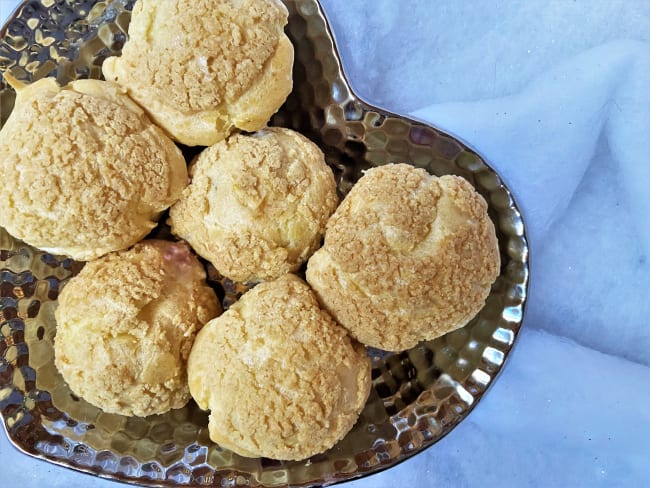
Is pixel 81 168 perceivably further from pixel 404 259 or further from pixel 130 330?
pixel 404 259

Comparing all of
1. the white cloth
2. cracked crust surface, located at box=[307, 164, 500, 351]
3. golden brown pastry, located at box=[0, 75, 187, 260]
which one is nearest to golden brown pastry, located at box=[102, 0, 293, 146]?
golden brown pastry, located at box=[0, 75, 187, 260]

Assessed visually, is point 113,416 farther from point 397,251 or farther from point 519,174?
point 519,174

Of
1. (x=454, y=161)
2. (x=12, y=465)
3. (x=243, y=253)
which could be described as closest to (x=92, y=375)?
(x=243, y=253)

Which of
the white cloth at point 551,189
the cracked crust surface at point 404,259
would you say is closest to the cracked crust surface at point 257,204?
the cracked crust surface at point 404,259

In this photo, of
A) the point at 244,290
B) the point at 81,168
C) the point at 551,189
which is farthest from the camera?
the point at 551,189

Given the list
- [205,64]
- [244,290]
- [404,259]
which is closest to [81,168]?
[205,64]

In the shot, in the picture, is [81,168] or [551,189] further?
[551,189]

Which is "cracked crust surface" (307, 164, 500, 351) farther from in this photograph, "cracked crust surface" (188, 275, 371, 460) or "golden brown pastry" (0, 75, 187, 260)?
"golden brown pastry" (0, 75, 187, 260)
